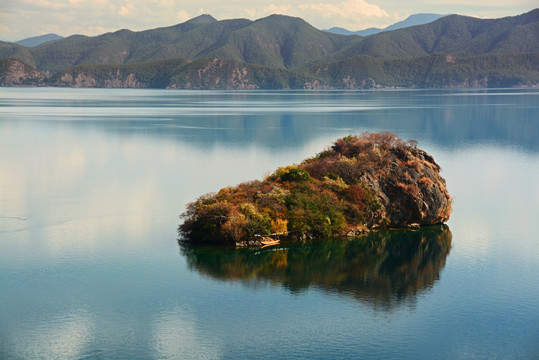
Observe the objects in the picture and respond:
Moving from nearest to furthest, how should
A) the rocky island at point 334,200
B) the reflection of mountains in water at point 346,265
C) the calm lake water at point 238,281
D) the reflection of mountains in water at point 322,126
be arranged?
the calm lake water at point 238,281 → the reflection of mountains in water at point 346,265 → the rocky island at point 334,200 → the reflection of mountains in water at point 322,126

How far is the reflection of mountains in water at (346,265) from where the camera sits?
3656 cm

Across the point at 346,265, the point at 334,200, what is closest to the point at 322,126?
the point at 334,200

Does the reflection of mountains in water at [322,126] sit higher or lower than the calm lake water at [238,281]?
higher

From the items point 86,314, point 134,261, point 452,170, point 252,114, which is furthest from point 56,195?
point 252,114

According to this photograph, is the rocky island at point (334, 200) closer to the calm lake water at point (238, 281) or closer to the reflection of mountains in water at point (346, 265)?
the reflection of mountains in water at point (346, 265)

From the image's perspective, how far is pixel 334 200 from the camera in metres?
46.0

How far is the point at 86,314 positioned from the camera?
31422mm

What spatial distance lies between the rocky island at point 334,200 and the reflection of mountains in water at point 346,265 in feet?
4.46

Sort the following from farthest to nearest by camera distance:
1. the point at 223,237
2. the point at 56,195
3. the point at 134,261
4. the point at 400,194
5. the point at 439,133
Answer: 1. the point at 439,133
2. the point at 56,195
3. the point at 400,194
4. the point at 223,237
5. the point at 134,261

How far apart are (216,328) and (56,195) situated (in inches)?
1384

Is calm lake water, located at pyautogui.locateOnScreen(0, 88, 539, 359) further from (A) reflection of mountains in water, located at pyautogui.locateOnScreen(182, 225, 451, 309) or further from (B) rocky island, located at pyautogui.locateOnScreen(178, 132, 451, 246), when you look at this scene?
(B) rocky island, located at pyautogui.locateOnScreen(178, 132, 451, 246)

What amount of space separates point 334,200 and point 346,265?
21.9 feet

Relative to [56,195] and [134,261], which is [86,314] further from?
[56,195]

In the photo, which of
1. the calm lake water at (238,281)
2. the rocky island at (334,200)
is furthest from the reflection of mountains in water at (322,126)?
the rocky island at (334,200)
